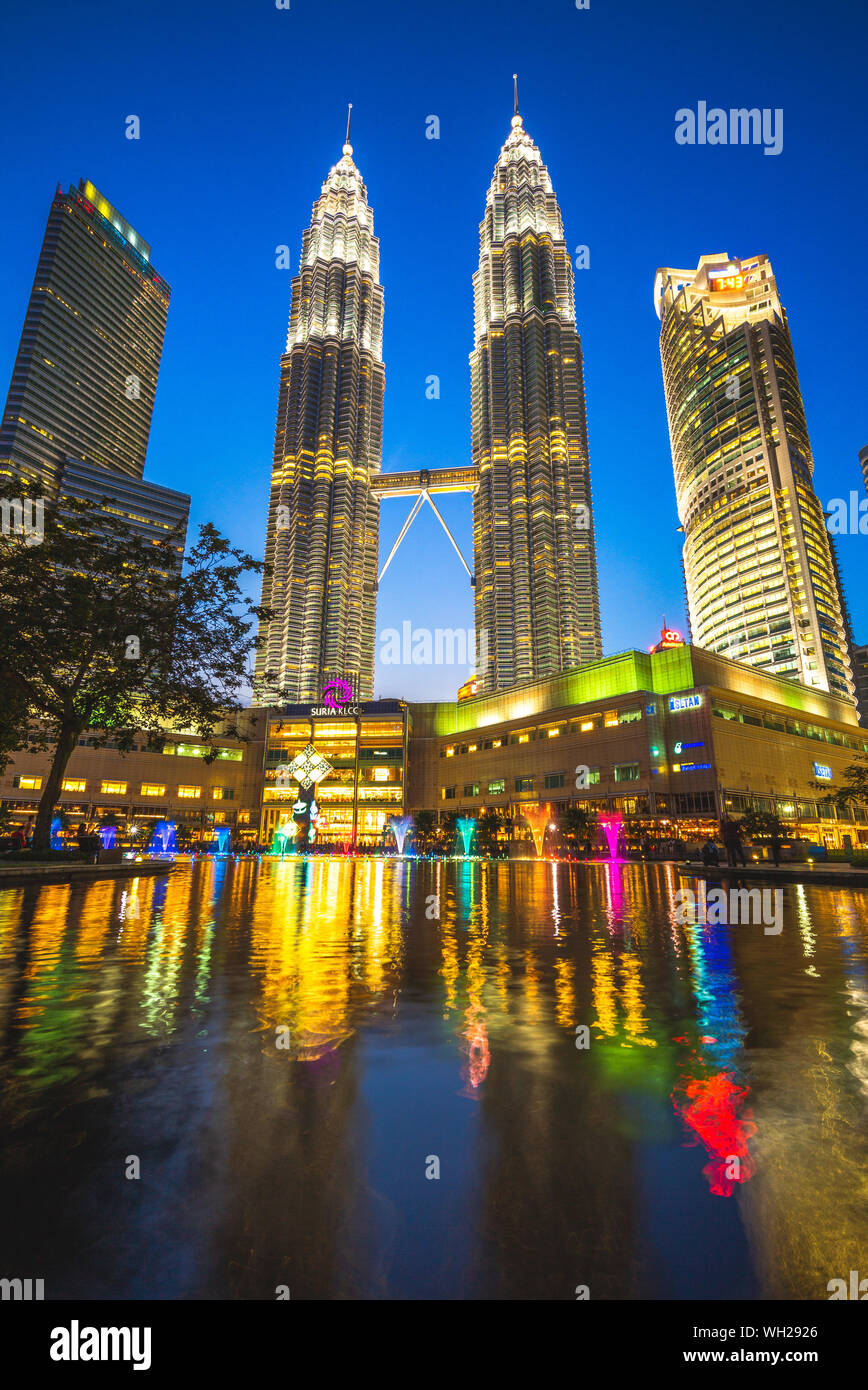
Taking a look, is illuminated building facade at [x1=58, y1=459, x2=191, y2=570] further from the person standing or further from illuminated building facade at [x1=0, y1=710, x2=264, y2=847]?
the person standing

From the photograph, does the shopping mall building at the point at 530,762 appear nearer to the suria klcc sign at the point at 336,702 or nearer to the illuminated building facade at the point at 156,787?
the illuminated building facade at the point at 156,787

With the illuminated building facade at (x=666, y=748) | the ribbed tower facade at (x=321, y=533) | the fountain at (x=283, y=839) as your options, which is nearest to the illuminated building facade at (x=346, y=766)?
the illuminated building facade at (x=666, y=748)

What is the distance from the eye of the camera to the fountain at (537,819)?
9269 centimetres

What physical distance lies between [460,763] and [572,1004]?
A: 115 metres

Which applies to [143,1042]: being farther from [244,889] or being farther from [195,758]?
[195,758]

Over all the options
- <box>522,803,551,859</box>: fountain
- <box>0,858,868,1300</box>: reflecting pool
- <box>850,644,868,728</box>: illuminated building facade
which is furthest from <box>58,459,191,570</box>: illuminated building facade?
<box>850,644,868,728</box>: illuminated building facade

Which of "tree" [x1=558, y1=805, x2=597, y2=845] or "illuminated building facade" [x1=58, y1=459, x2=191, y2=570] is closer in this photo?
"tree" [x1=558, y1=805, x2=597, y2=845]

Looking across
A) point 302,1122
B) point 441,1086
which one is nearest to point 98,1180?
point 302,1122

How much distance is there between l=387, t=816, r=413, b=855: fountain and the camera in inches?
4595

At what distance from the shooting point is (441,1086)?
13.1ft

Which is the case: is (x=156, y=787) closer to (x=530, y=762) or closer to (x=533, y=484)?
(x=530, y=762)

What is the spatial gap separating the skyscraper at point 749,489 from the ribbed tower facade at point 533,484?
27.7m

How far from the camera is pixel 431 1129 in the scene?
3.35 metres

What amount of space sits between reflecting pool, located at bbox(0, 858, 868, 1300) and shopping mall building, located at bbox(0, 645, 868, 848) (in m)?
41.3
